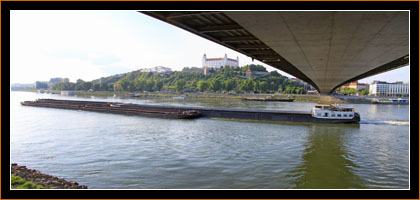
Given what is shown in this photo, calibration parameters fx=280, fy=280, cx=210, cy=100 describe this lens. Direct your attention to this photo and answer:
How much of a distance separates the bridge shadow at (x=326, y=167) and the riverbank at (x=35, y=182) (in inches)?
258

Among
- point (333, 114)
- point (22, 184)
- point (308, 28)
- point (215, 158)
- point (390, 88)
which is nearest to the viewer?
point (22, 184)

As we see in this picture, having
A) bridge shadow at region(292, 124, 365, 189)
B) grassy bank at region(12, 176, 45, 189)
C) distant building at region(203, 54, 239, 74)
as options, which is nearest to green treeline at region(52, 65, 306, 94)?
distant building at region(203, 54, 239, 74)

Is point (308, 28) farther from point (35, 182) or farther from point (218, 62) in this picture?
point (218, 62)

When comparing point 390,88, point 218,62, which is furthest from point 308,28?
point 218,62

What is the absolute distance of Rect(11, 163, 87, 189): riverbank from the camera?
273 inches

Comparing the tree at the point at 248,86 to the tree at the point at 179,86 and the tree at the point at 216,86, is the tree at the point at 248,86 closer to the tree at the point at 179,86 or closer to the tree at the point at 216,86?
the tree at the point at 216,86

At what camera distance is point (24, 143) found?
13953mm

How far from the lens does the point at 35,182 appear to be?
7.27 meters

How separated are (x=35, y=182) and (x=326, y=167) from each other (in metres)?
9.57

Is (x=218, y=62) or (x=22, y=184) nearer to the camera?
(x=22, y=184)

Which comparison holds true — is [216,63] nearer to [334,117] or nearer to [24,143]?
[334,117]

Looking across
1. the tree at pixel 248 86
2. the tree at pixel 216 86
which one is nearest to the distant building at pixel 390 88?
the tree at pixel 248 86

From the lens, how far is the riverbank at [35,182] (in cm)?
693

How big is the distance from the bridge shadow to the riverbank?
21.5 feet
